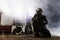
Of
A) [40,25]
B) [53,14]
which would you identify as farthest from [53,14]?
[40,25]

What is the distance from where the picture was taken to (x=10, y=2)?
6.87 feet

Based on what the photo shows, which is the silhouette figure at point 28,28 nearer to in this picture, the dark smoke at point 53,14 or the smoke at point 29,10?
the smoke at point 29,10

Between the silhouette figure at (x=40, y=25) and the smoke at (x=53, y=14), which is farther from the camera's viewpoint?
the smoke at (x=53, y=14)

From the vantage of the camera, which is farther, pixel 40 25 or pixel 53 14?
pixel 53 14

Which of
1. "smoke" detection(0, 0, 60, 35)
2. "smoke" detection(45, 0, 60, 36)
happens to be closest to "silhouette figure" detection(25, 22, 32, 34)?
"smoke" detection(0, 0, 60, 35)

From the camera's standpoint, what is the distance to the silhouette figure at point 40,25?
183cm

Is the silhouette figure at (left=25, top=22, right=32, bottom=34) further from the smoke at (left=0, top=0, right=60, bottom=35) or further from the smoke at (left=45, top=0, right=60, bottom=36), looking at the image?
the smoke at (left=45, top=0, right=60, bottom=36)

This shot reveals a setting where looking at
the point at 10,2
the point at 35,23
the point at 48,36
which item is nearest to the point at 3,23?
the point at 10,2

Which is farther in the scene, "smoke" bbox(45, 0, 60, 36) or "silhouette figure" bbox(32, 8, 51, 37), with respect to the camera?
"smoke" bbox(45, 0, 60, 36)

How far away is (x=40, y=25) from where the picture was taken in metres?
1.86

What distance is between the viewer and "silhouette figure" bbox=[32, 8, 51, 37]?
183 cm

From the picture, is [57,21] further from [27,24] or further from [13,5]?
[13,5]

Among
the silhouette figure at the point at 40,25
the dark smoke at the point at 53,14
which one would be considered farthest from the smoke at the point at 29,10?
the silhouette figure at the point at 40,25

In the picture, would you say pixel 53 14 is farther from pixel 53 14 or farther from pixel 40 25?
pixel 40 25
